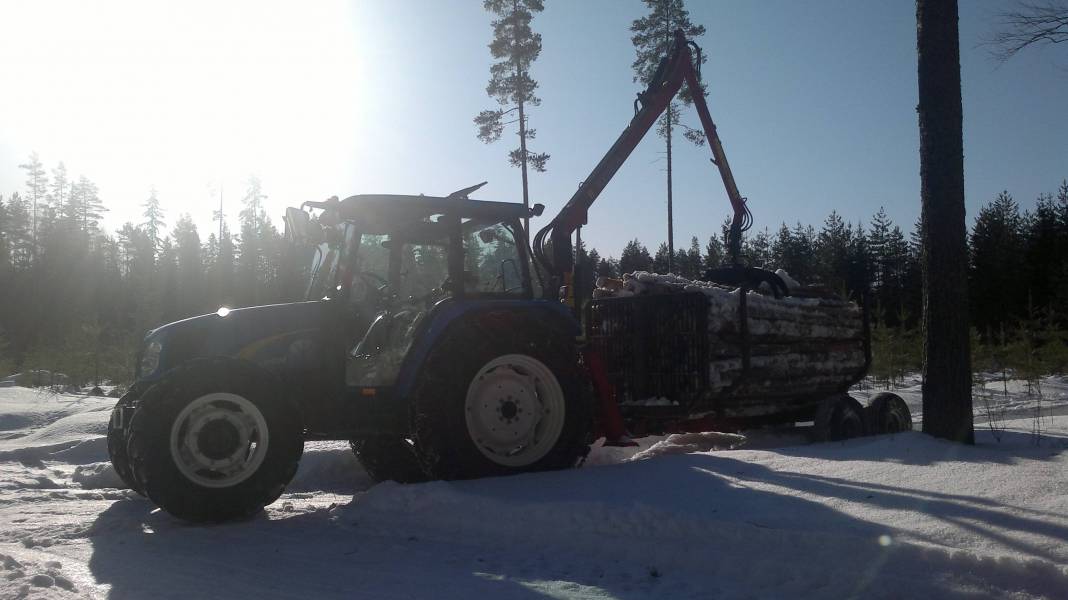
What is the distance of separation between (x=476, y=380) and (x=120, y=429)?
2.72m

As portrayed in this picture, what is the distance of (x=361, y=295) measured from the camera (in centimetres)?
614

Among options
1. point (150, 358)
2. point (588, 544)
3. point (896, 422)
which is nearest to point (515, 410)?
point (588, 544)

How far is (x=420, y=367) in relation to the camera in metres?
5.64

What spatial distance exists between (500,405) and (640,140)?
5.67m

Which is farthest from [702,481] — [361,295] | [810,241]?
[810,241]

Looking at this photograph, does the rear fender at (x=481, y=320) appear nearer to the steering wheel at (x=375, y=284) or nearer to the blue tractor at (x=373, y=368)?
the blue tractor at (x=373, y=368)

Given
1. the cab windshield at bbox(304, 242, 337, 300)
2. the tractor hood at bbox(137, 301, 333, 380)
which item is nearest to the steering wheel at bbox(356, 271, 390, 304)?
the cab windshield at bbox(304, 242, 337, 300)

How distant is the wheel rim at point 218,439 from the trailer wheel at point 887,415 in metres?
6.64

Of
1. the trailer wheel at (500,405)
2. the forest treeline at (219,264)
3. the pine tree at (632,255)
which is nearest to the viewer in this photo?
the trailer wheel at (500,405)

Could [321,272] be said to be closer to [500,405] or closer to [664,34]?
[500,405]

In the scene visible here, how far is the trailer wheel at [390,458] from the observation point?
705 cm

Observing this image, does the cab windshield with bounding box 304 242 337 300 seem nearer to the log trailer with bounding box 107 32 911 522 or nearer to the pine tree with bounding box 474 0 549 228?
the log trailer with bounding box 107 32 911 522

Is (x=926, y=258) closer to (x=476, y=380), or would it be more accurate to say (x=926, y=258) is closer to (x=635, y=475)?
(x=635, y=475)

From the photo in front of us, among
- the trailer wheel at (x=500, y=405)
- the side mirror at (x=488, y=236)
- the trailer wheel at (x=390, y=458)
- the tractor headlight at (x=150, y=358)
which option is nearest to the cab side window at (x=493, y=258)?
the side mirror at (x=488, y=236)
